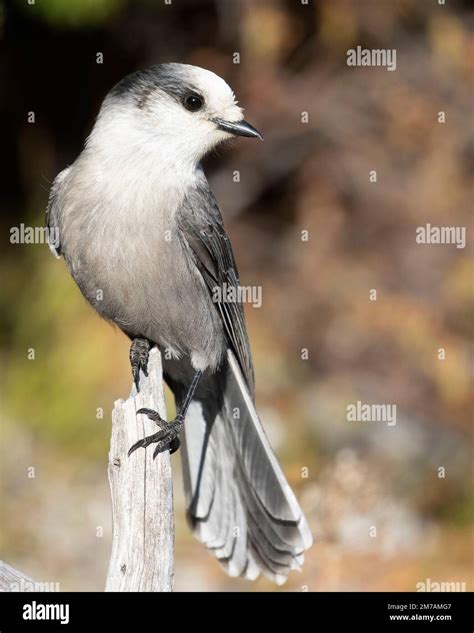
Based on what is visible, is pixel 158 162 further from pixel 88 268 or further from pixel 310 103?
pixel 310 103

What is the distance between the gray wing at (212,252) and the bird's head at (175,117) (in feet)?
0.67

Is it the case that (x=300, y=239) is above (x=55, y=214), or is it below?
above

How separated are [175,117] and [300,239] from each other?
14.0 ft

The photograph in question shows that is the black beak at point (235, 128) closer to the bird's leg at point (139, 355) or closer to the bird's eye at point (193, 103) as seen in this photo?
the bird's eye at point (193, 103)

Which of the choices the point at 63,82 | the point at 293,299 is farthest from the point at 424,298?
the point at 63,82

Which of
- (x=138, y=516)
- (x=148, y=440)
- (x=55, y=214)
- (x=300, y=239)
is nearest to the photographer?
(x=138, y=516)

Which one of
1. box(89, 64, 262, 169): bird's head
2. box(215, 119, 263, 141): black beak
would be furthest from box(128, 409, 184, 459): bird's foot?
box(215, 119, 263, 141): black beak

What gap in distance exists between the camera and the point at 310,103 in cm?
803

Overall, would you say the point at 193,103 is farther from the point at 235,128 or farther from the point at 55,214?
the point at 55,214

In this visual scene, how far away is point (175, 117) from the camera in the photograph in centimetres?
420

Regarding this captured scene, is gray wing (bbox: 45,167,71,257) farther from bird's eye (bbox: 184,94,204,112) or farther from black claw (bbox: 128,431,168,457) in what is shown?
black claw (bbox: 128,431,168,457)

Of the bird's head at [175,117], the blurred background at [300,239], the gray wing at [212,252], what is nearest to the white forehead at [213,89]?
the bird's head at [175,117]

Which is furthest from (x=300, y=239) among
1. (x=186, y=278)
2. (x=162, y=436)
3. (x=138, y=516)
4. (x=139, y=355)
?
(x=138, y=516)
